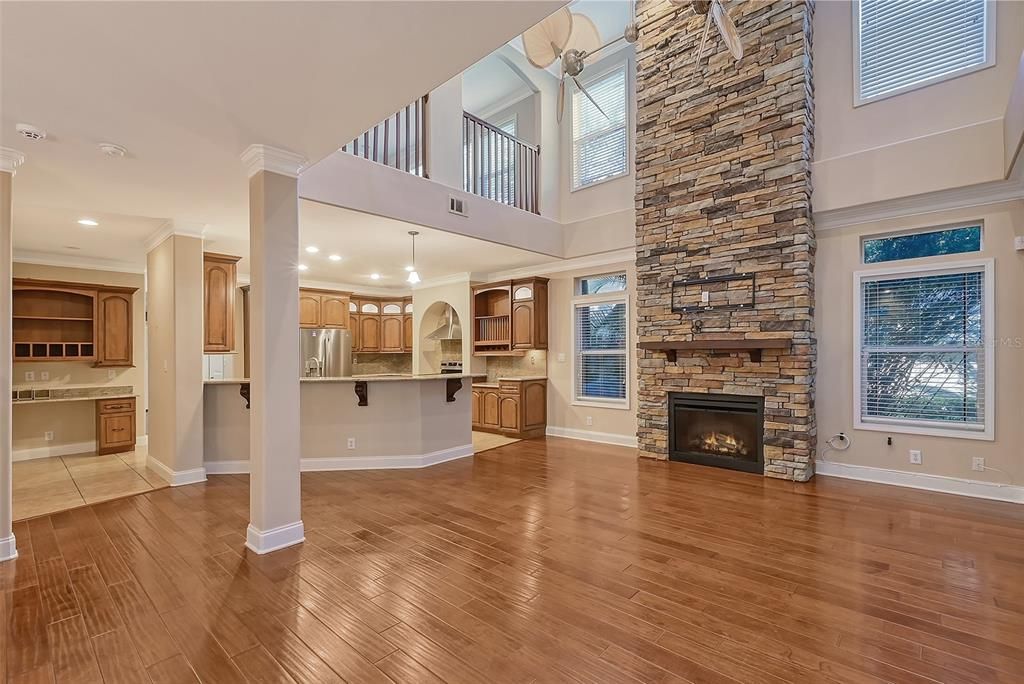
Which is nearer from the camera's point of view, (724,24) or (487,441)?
(724,24)

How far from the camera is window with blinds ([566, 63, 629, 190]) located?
273 inches

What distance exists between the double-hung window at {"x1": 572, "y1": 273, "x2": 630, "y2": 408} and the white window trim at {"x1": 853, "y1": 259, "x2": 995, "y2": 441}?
2.66 m

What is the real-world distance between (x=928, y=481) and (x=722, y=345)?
2182 mm

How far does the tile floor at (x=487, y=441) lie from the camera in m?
6.49

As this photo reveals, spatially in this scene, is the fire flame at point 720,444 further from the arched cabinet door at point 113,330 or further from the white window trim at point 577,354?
the arched cabinet door at point 113,330

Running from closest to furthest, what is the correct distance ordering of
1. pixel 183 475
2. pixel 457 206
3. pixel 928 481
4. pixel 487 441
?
pixel 928 481
pixel 183 475
pixel 457 206
pixel 487 441

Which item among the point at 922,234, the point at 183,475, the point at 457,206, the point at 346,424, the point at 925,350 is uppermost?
the point at 457,206

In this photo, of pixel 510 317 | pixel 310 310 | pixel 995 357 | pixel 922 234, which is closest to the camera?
pixel 995 357

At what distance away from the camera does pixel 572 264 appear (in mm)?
7305

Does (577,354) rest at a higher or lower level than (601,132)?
lower

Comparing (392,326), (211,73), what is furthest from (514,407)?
(211,73)

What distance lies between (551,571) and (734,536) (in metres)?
1.46

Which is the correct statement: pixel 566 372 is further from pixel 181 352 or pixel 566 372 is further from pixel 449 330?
pixel 181 352

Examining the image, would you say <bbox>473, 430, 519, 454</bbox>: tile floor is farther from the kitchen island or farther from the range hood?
the range hood
